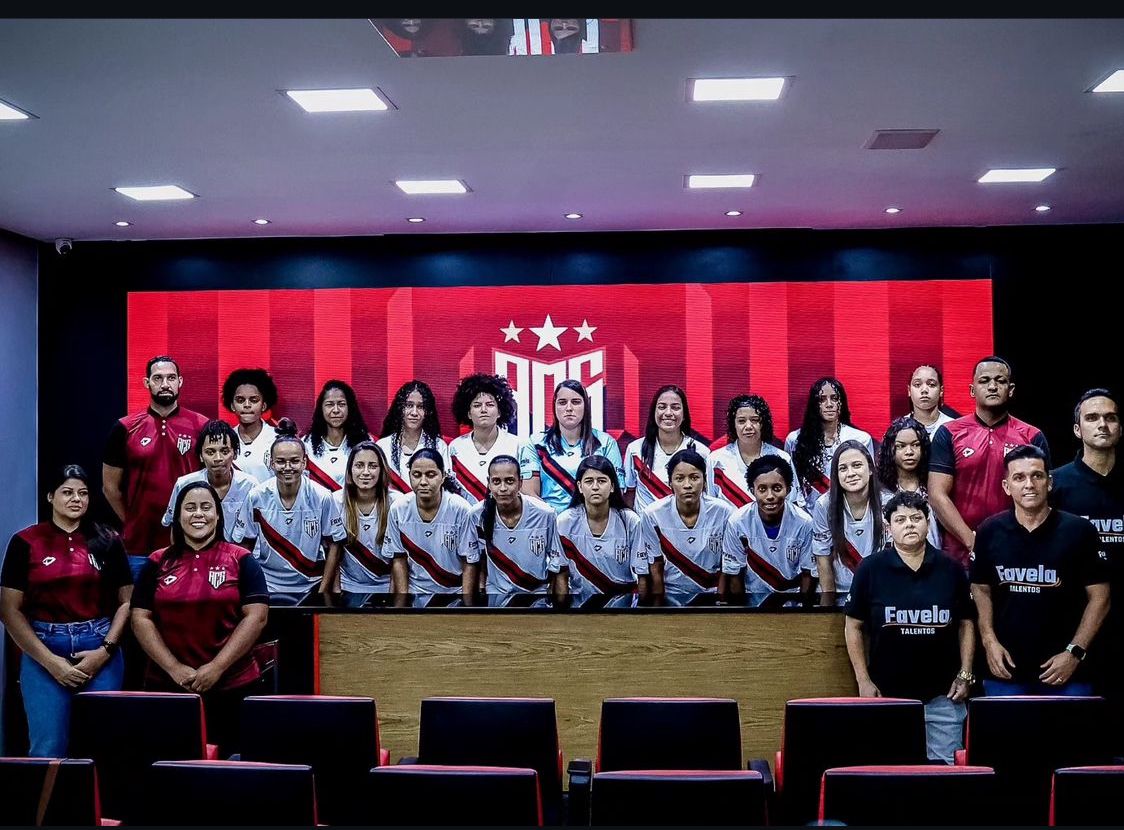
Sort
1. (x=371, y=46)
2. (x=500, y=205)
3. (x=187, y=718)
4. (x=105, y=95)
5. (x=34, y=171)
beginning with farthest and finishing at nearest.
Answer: (x=500, y=205) < (x=34, y=171) < (x=105, y=95) < (x=371, y=46) < (x=187, y=718)

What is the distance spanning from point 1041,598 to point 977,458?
7.07 feet

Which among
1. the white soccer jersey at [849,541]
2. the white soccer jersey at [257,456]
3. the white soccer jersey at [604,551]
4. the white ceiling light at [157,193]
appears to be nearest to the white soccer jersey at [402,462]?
the white soccer jersey at [257,456]

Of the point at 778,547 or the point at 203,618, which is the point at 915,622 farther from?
the point at 203,618

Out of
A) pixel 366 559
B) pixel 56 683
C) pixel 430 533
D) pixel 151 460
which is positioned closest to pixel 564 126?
pixel 430 533

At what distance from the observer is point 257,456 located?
705 cm

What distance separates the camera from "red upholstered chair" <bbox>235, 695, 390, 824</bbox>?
301cm

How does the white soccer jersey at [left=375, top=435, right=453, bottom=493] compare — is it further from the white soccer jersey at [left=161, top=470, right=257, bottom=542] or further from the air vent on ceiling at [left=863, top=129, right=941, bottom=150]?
the air vent on ceiling at [left=863, top=129, right=941, bottom=150]

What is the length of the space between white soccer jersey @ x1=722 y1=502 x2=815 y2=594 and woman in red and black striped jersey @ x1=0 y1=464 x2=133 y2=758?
3281 mm

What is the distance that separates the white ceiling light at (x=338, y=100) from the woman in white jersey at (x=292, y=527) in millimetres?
2602

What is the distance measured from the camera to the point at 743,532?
17.5 feet

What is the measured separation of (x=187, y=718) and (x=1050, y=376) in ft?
21.4

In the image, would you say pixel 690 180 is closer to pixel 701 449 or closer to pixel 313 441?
pixel 701 449

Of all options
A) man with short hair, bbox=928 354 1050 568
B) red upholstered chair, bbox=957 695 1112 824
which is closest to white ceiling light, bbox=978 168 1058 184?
man with short hair, bbox=928 354 1050 568

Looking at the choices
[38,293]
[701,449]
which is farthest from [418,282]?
[38,293]
